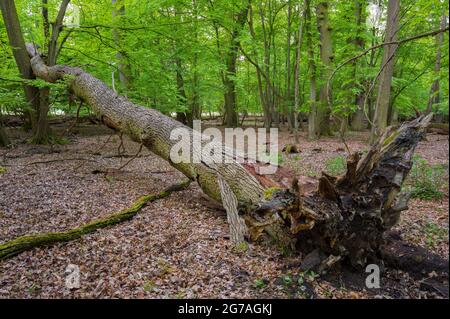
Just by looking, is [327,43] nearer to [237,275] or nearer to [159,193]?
[159,193]

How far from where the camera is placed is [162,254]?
307cm

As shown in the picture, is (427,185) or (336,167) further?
(336,167)

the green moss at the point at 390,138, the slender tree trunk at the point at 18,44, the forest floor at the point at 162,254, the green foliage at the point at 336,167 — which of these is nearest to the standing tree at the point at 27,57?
the slender tree trunk at the point at 18,44

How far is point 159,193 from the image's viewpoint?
4891 millimetres

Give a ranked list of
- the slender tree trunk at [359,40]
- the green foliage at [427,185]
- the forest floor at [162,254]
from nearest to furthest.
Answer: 1. the forest floor at [162,254]
2. the green foliage at [427,185]
3. the slender tree trunk at [359,40]

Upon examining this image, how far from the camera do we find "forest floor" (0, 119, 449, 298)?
2428 mm

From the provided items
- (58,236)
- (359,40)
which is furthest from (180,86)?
(58,236)

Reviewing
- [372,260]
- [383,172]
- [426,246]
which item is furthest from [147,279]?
[426,246]

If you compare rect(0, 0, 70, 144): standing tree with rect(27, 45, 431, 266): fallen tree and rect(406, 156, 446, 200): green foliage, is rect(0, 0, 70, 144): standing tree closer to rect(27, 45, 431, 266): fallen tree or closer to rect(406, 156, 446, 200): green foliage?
rect(27, 45, 431, 266): fallen tree

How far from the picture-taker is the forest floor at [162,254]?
95.6 inches

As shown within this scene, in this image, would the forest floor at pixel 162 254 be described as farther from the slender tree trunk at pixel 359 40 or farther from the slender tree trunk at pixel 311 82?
the slender tree trunk at pixel 311 82

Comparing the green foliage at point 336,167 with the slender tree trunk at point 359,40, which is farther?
the slender tree trunk at point 359,40

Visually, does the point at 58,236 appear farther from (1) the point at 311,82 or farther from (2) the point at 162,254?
(1) the point at 311,82
